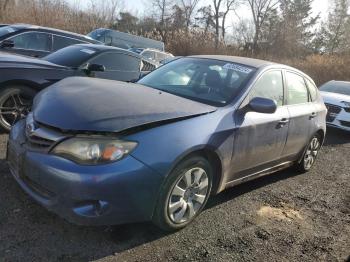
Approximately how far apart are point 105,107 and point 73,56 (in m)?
3.76

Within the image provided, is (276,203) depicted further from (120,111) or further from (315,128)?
(120,111)

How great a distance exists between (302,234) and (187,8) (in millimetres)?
54278

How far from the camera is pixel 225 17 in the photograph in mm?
57125

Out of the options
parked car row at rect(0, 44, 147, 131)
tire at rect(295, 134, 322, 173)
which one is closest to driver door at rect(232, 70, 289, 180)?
tire at rect(295, 134, 322, 173)

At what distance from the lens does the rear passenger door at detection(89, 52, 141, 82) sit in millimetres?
7320

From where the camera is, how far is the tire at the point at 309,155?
622 centimetres

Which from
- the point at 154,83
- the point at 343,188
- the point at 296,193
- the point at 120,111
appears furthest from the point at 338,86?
the point at 120,111

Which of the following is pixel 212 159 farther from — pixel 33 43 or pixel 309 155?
pixel 33 43

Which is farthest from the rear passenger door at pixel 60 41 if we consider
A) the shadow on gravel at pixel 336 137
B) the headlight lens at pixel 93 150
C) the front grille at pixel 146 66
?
the headlight lens at pixel 93 150

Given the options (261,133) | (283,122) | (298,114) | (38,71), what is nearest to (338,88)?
(298,114)

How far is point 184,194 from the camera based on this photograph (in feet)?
12.7

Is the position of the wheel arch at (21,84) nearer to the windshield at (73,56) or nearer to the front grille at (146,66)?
the windshield at (73,56)

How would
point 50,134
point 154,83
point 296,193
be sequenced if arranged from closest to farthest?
point 50,134
point 154,83
point 296,193

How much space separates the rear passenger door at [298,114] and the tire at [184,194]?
168 cm
